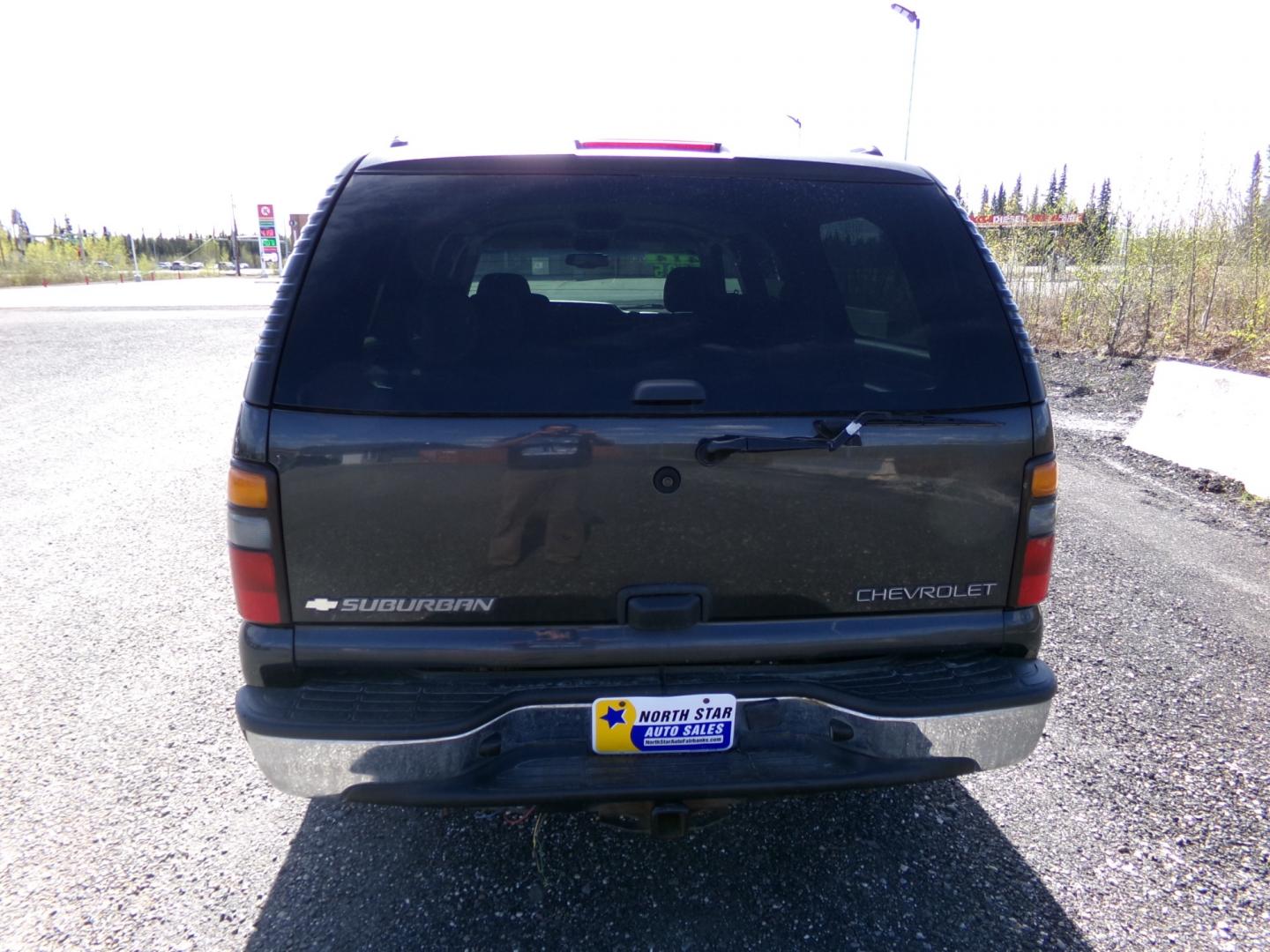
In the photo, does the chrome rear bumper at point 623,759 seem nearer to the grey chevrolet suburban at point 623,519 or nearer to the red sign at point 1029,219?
the grey chevrolet suburban at point 623,519

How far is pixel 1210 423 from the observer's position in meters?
6.77

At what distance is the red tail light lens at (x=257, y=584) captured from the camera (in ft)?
6.70

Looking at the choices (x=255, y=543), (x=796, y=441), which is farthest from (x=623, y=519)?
(x=255, y=543)

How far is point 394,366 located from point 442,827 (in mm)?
1537

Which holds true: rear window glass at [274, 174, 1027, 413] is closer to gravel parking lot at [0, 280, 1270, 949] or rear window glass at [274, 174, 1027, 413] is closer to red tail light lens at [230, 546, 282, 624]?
red tail light lens at [230, 546, 282, 624]

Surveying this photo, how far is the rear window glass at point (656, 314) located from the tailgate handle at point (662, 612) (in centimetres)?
47

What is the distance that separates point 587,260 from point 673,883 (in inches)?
77.2

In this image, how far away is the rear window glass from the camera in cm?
203

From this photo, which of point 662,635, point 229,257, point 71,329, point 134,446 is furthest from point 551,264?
point 229,257

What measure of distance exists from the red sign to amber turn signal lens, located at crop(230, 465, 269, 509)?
1578 cm

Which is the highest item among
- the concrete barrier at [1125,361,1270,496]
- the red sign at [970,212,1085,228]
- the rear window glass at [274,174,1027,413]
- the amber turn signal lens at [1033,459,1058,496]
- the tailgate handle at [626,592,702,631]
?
the red sign at [970,212,1085,228]

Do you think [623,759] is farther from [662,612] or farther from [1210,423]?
[1210,423]

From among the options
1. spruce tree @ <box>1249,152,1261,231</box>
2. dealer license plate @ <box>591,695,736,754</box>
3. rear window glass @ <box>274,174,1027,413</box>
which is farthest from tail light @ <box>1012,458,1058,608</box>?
spruce tree @ <box>1249,152,1261,231</box>

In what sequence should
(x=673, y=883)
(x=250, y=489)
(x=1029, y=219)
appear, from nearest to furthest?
1. (x=250, y=489)
2. (x=673, y=883)
3. (x=1029, y=219)
